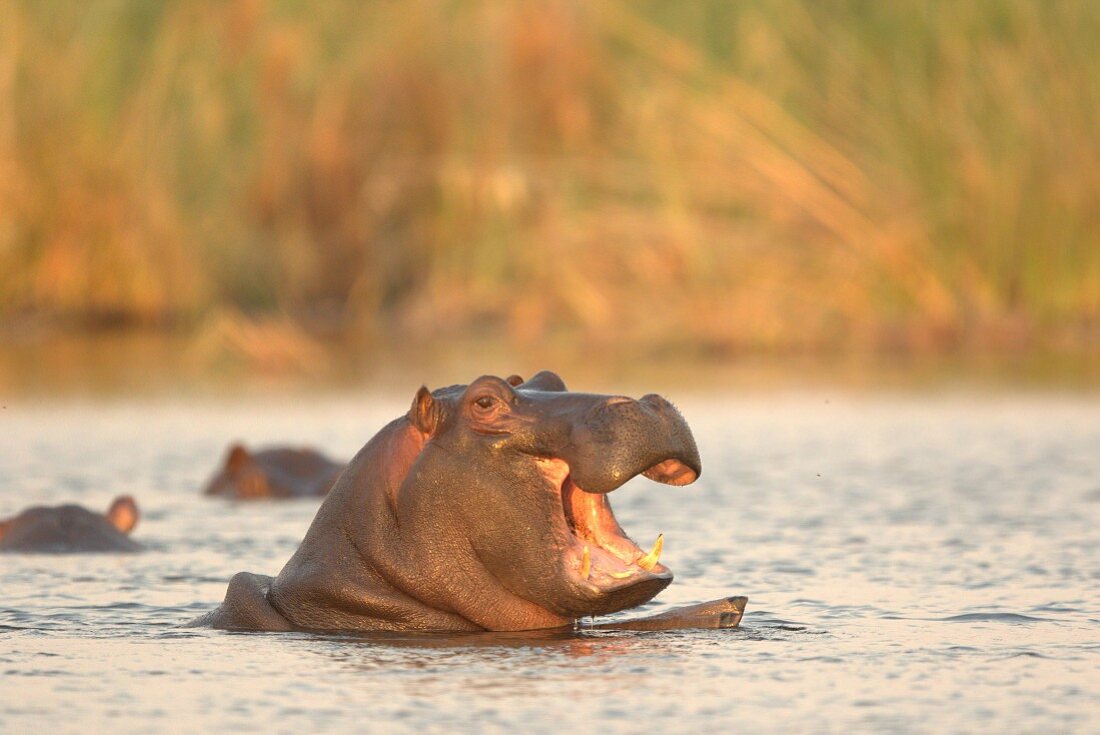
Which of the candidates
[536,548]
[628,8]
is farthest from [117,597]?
[628,8]

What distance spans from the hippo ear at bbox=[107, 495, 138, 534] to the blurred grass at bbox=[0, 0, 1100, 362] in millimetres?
8409

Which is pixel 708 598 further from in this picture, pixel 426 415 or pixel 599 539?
pixel 426 415

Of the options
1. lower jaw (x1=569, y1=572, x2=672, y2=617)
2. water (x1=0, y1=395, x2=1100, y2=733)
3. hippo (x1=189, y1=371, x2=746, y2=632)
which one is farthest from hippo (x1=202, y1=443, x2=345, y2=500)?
lower jaw (x1=569, y1=572, x2=672, y2=617)

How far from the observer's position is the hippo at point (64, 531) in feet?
27.0

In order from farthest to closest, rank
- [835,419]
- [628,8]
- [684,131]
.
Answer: [628,8] < [684,131] < [835,419]

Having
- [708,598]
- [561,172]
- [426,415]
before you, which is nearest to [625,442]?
[426,415]

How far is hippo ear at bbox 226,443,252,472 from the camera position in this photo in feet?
32.8

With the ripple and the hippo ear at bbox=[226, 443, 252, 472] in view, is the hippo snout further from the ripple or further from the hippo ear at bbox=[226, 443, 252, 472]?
A: the hippo ear at bbox=[226, 443, 252, 472]

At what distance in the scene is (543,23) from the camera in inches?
717

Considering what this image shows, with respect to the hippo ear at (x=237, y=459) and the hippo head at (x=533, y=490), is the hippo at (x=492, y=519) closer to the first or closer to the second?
the hippo head at (x=533, y=490)

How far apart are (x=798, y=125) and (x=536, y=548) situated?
1214cm

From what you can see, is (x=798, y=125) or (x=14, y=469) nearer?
(x=14, y=469)

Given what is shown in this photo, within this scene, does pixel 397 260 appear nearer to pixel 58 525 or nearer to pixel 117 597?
pixel 58 525

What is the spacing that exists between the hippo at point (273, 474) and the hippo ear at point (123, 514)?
1.41m
